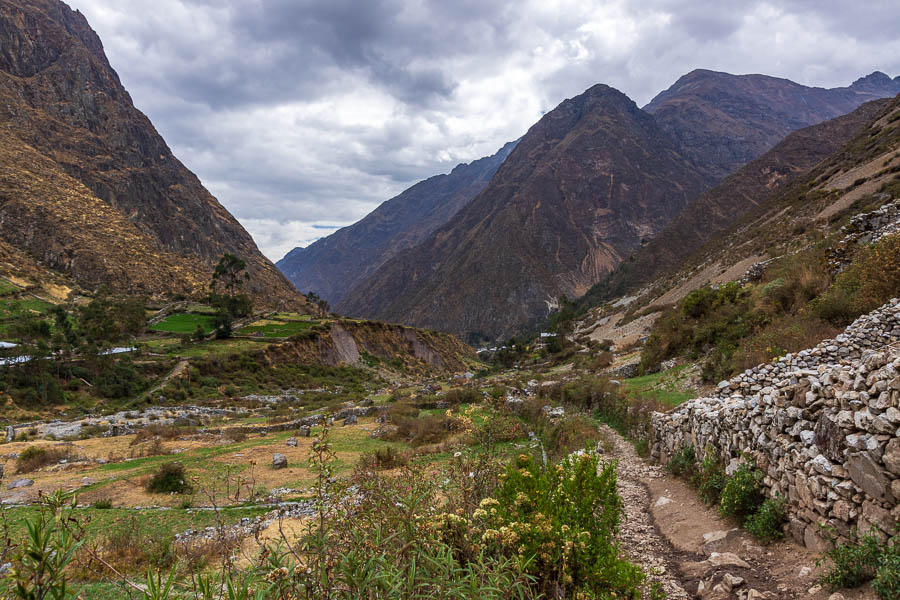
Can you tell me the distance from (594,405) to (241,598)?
45.6 feet

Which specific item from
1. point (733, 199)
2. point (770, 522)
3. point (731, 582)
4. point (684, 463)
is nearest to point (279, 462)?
point (684, 463)

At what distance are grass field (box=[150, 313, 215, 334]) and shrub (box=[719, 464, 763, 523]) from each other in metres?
45.3

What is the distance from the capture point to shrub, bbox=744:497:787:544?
175 inches

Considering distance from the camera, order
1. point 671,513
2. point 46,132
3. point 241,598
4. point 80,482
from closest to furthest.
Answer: point 241,598 < point 671,513 < point 80,482 < point 46,132

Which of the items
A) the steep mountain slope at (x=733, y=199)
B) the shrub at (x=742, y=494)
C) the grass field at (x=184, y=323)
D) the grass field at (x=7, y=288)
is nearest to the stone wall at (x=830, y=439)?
the shrub at (x=742, y=494)

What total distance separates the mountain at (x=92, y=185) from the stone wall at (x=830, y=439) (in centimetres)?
6749

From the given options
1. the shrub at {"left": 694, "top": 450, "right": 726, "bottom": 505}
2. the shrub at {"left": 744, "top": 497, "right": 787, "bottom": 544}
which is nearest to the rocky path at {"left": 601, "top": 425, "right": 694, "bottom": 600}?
the shrub at {"left": 694, "top": 450, "right": 726, "bottom": 505}

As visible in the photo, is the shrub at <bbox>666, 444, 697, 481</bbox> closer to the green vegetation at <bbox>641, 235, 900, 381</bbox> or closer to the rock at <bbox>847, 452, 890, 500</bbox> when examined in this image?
the green vegetation at <bbox>641, 235, 900, 381</bbox>

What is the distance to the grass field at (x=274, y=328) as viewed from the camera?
4228 centimetres

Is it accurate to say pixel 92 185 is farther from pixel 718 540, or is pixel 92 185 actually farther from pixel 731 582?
pixel 731 582

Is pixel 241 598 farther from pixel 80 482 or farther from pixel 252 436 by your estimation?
pixel 252 436

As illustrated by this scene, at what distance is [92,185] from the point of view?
69188 millimetres

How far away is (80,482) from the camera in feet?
30.8

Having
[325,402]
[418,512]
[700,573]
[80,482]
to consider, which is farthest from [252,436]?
[700,573]
